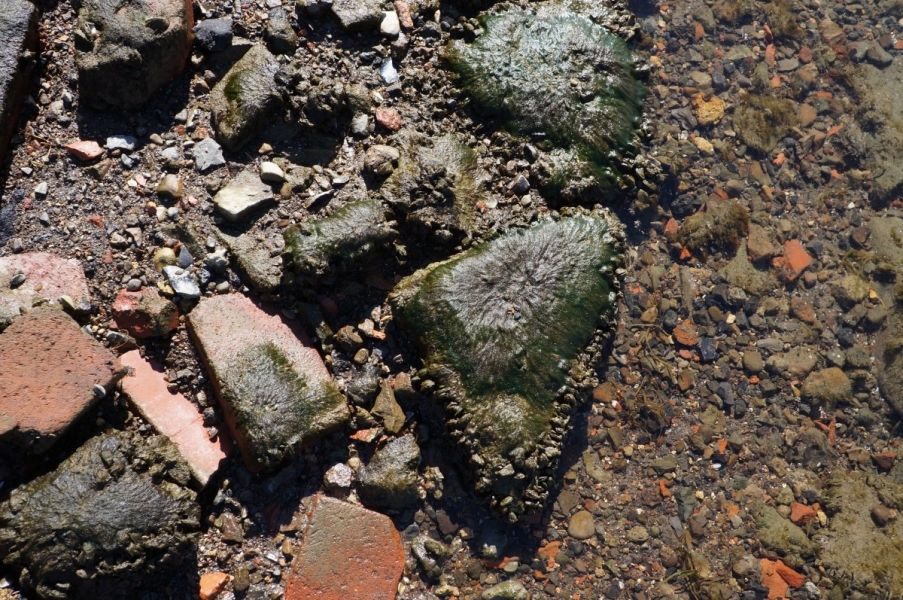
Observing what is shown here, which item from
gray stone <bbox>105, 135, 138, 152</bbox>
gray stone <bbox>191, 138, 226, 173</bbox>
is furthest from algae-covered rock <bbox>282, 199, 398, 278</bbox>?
gray stone <bbox>105, 135, 138, 152</bbox>

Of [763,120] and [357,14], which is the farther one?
[763,120]

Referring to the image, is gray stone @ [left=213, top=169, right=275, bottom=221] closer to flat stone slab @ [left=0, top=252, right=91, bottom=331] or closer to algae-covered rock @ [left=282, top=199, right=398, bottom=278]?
algae-covered rock @ [left=282, top=199, right=398, bottom=278]

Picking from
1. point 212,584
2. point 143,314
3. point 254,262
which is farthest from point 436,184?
point 212,584

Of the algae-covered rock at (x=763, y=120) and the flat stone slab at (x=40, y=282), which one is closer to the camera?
the flat stone slab at (x=40, y=282)

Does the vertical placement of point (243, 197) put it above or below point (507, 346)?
above

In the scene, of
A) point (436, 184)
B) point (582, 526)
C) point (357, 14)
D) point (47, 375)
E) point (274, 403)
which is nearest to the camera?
point (47, 375)

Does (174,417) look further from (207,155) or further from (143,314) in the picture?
(207,155)

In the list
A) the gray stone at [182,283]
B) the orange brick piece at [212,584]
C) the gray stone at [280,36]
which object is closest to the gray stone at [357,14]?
the gray stone at [280,36]

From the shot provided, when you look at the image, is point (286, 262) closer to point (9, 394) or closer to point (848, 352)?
point (9, 394)

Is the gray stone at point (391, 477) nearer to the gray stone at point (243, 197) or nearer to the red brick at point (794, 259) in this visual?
the gray stone at point (243, 197)
